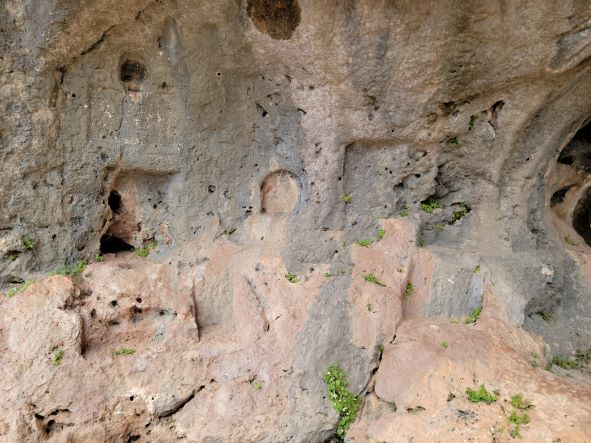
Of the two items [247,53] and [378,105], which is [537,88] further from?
[247,53]

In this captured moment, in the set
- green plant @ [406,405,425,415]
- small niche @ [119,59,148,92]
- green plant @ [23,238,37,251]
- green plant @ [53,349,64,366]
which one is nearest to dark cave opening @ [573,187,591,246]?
green plant @ [406,405,425,415]

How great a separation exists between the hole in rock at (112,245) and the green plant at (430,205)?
3.66m

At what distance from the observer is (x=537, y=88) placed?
4984 mm

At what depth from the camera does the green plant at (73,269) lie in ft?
16.4

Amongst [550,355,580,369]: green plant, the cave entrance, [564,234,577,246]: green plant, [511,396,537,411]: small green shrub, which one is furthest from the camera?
the cave entrance

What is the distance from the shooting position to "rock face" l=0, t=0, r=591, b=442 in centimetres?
450

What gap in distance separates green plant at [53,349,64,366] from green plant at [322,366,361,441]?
2.58 metres

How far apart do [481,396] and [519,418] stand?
1.22ft

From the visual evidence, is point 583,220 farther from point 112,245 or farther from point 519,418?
point 112,245

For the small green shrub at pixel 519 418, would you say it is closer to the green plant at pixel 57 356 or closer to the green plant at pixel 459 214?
the green plant at pixel 459 214

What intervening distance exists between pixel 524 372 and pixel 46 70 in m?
5.52

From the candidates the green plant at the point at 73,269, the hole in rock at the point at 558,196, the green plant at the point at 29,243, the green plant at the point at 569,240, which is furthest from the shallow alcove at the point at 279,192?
the hole in rock at the point at 558,196

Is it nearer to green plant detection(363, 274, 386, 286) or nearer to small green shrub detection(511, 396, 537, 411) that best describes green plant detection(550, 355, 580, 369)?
small green shrub detection(511, 396, 537, 411)

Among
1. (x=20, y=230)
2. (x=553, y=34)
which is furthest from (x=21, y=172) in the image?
(x=553, y=34)
